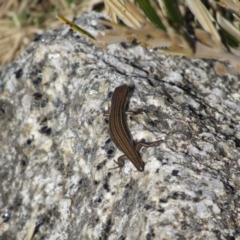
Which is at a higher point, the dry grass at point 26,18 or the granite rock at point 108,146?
the granite rock at point 108,146

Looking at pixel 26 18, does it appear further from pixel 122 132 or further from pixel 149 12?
pixel 122 132

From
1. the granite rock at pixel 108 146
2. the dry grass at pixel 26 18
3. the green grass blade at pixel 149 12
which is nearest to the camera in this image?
the granite rock at pixel 108 146

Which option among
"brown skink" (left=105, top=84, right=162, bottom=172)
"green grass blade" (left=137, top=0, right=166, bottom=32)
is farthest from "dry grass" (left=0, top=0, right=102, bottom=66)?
"brown skink" (left=105, top=84, right=162, bottom=172)

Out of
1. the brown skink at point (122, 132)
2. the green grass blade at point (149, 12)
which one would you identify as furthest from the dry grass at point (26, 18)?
the brown skink at point (122, 132)

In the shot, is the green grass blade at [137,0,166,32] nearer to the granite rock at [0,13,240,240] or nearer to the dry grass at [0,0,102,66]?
the granite rock at [0,13,240,240]

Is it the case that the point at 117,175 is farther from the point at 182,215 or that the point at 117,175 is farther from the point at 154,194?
the point at 182,215

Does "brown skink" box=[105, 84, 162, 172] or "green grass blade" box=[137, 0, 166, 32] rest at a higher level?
"green grass blade" box=[137, 0, 166, 32]

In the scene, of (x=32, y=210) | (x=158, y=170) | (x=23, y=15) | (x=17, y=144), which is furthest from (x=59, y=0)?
(x=158, y=170)

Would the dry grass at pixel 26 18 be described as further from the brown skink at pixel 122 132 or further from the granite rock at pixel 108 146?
the brown skink at pixel 122 132

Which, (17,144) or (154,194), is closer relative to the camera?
(154,194)
